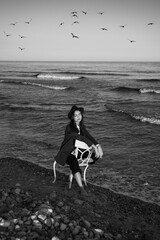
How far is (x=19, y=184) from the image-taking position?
6.37m

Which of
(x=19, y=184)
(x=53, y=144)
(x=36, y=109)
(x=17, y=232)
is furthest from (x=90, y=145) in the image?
(x=36, y=109)

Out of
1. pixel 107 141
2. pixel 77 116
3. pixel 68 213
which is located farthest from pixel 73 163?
pixel 107 141

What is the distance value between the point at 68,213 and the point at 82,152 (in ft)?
5.26

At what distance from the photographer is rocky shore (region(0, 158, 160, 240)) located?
4281 millimetres

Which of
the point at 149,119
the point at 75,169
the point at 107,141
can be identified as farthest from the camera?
the point at 149,119

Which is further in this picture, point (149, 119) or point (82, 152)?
point (149, 119)

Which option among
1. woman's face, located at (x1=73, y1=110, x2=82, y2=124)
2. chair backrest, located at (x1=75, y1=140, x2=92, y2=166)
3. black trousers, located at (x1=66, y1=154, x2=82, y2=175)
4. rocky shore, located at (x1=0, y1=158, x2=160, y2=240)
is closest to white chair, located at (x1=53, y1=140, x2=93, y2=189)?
chair backrest, located at (x1=75, y1=140, x2=92, y2=166)

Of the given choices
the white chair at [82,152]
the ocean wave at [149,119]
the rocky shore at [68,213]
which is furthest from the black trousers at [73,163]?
the ocean wave at [149,119]

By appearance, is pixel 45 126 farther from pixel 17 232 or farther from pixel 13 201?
pixel 17 232

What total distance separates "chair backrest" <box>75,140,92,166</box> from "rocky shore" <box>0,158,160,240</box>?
77 cm

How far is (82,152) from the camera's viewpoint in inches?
242

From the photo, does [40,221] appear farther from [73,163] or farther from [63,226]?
[73,163]

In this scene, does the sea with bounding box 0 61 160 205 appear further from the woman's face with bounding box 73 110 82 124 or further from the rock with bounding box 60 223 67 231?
the rock with bounding box 60 223 67 231

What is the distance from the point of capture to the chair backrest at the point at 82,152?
Result: 239 inches
